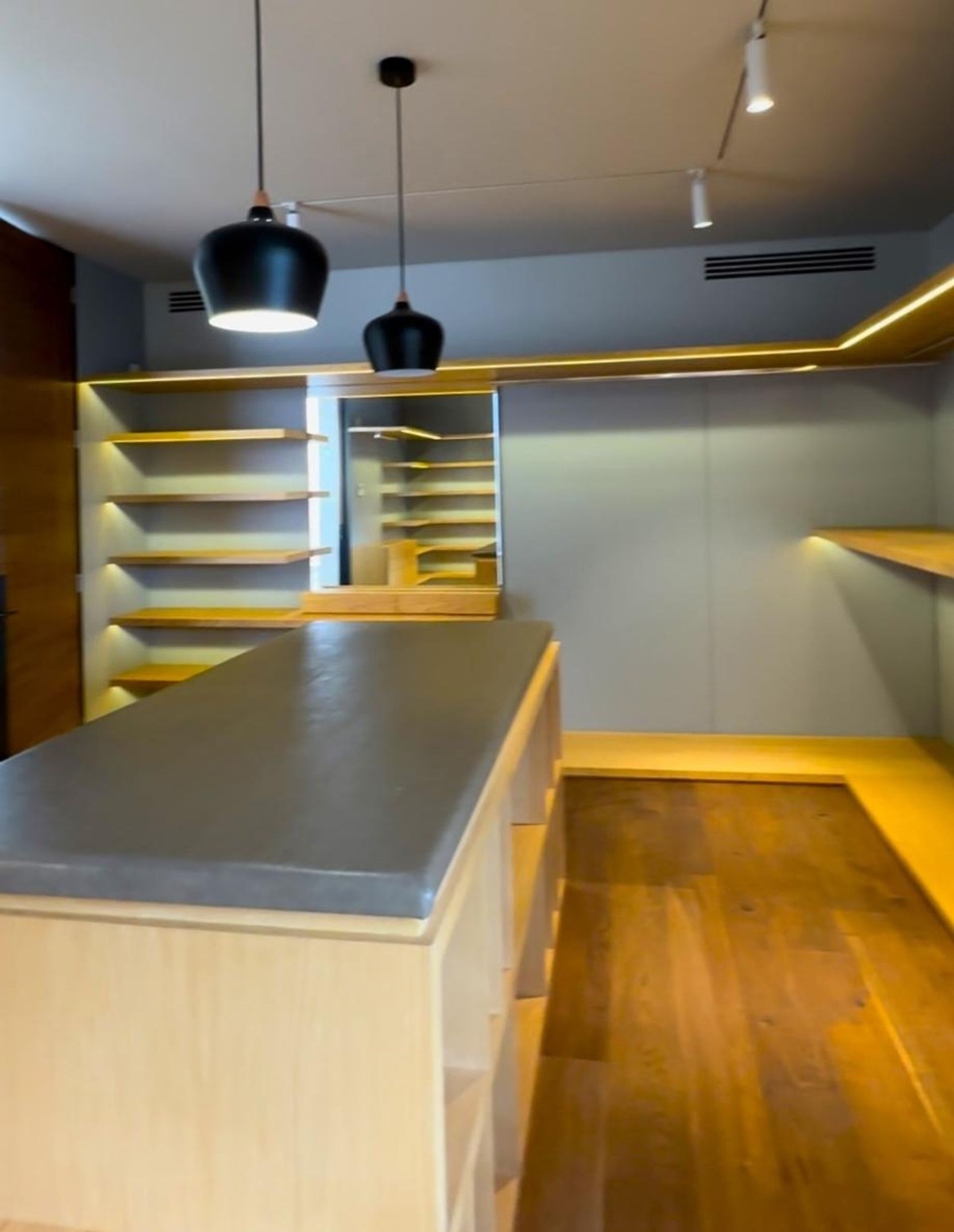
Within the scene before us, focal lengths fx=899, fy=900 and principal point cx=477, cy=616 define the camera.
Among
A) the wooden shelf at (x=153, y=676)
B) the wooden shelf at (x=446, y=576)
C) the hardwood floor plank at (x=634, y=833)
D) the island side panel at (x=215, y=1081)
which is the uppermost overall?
the wooden shelf at (x=446, y=576)

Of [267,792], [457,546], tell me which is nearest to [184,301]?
[457,546]

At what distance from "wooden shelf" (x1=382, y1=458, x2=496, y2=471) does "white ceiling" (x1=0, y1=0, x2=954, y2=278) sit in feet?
3.58

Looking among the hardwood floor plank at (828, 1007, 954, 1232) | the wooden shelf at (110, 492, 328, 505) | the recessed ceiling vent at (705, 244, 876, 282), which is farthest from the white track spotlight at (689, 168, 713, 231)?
the hardwood floor plank at (828, 1007, 954, 1232)

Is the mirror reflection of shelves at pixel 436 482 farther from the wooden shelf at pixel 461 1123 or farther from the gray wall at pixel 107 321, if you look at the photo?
the wooden shelf at pixel 461 1123

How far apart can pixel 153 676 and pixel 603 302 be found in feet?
9.72

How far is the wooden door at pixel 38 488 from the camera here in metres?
3.82

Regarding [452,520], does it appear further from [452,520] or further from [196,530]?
[196,530]

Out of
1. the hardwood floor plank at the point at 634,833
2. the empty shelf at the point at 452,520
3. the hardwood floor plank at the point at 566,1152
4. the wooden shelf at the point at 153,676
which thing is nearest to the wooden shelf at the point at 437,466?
the empty shelf at the point at 452,520

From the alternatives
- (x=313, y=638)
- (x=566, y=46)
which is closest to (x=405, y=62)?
(x=566, y=46)

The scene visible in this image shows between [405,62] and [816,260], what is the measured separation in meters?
2.54

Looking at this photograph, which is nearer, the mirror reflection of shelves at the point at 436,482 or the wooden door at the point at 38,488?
the wooden door at the point at 38,488

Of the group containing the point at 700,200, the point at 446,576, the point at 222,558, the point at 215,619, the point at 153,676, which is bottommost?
the point at 153,676

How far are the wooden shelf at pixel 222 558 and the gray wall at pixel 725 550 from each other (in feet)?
3.61

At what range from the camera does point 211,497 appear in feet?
14.8
